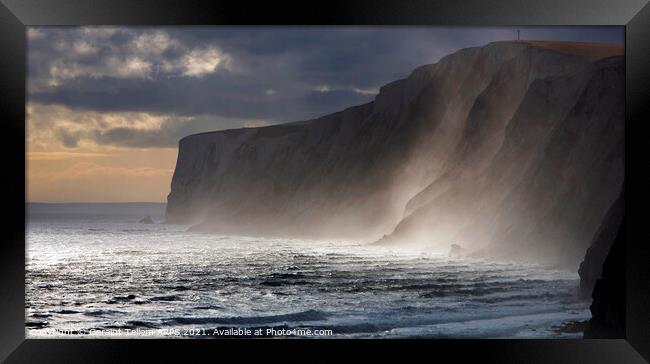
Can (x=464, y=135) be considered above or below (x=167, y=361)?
above

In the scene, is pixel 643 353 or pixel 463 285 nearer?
pixel 643 353

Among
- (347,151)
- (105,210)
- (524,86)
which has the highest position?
(524,86)

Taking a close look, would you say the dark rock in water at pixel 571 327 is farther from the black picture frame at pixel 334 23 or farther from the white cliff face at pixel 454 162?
the white cliff face at pixel 454 162

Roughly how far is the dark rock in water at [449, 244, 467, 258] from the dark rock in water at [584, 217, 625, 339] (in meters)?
2.04

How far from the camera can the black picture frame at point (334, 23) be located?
657 centimetres

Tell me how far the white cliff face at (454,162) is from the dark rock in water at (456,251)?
103mm

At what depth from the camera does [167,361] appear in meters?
6.67

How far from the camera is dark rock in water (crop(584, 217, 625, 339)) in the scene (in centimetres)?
683

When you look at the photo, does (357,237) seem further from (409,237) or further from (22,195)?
(22,195)

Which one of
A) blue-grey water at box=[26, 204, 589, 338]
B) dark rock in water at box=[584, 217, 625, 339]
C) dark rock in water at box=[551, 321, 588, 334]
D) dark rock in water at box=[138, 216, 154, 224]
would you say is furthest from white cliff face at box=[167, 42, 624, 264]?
dark rock in water at box=[551, 321, 588, 334]

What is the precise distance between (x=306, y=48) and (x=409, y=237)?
3.11m

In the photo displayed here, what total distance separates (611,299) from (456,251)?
8.14 ft

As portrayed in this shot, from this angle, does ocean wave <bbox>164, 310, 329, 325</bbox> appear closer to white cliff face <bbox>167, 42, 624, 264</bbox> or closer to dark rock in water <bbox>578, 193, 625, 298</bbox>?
white cliff face <bbox>167, 42, 624, 264</bbox>

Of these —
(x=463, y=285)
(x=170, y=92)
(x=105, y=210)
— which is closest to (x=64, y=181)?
(x=105, y=210)
